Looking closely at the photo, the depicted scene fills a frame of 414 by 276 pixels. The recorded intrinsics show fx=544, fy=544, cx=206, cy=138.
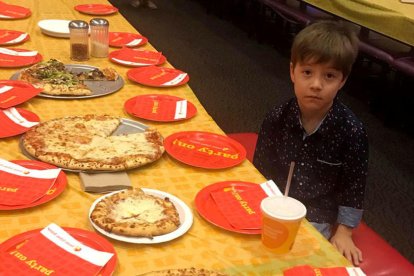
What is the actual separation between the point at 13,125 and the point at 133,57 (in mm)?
794

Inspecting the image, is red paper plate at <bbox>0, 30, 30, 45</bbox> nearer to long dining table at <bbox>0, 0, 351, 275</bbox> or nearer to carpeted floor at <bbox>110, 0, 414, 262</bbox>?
long dining table at <bbox>0, 0, 351, 275</bbox>

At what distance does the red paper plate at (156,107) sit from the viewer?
175cm

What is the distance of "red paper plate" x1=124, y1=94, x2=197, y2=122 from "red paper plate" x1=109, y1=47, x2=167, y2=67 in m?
0.35

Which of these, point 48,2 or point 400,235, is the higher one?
point 48,2

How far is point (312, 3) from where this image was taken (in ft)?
14.1

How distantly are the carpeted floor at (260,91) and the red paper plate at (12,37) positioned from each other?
1632mm

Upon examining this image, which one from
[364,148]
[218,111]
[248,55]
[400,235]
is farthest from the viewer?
[248,55]

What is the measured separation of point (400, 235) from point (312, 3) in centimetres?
225

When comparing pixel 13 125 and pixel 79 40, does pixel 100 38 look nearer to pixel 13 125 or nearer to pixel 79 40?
pixel 79 40

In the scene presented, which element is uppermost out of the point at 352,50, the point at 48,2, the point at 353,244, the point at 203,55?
the point at 352,50

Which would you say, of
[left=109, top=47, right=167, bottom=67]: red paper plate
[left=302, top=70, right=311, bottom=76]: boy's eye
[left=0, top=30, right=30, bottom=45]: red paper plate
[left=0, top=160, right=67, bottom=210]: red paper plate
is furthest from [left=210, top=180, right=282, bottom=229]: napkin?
[left=0, top=30, right=30, bottom=45]: red paper plate

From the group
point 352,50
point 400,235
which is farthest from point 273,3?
point 352,50

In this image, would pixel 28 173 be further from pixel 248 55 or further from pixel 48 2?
pixel 248 55

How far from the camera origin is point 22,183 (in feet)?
4.23
